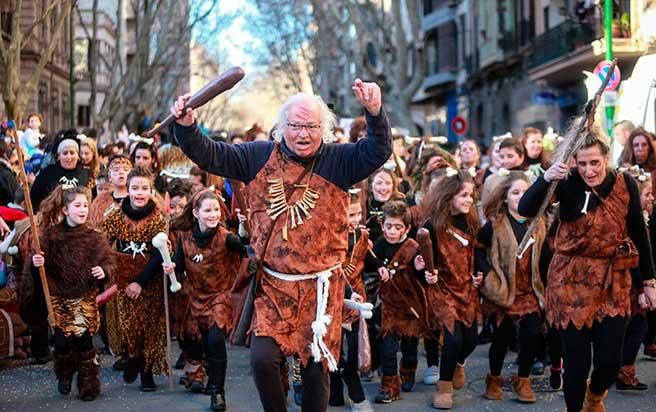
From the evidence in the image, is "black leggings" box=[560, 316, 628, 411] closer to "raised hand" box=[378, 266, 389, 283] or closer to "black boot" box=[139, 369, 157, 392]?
"raised hand" box=[378, 266, 389, 283]

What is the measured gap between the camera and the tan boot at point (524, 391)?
8375 mm

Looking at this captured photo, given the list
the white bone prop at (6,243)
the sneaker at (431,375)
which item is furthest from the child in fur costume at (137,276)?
the sneaker at (431,375)

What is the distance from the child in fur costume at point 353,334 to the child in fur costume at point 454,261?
50cm

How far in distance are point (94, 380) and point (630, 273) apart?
3.93 meters

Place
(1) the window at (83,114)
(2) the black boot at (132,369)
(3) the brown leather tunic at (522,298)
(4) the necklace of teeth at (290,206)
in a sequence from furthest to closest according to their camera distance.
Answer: (1) the window at (83,114) → (2) the black boot at (132,369) → (3) the brown leather tunic at (522,298) → (4) the necklace of teeth at (290,206)

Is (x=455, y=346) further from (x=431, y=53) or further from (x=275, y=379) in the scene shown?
(x=431, y=53)

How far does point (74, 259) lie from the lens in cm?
878

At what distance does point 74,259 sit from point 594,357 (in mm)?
3881

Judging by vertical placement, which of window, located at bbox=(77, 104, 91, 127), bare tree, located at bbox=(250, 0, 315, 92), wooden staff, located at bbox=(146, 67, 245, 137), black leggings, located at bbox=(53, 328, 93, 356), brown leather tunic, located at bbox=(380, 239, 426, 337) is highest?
bare tree, located at bbox=(250, 0, 315, 92)

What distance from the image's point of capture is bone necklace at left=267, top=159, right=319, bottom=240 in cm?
600

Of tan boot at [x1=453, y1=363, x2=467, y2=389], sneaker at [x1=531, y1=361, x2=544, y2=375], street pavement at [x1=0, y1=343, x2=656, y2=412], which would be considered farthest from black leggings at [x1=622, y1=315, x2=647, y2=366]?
tan boot at [x1=453, y1=363, x2=467, y2=389]

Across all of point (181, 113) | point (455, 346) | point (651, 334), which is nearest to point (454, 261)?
point (455, 346)

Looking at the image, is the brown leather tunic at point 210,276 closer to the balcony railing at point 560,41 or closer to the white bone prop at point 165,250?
the white bone prop at point 165,250

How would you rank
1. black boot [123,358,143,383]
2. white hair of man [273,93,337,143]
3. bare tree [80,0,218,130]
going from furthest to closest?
bare tree [80,0,218,130]
black boot [123,358,143,383]
white hair of man [273,93,337,143]
